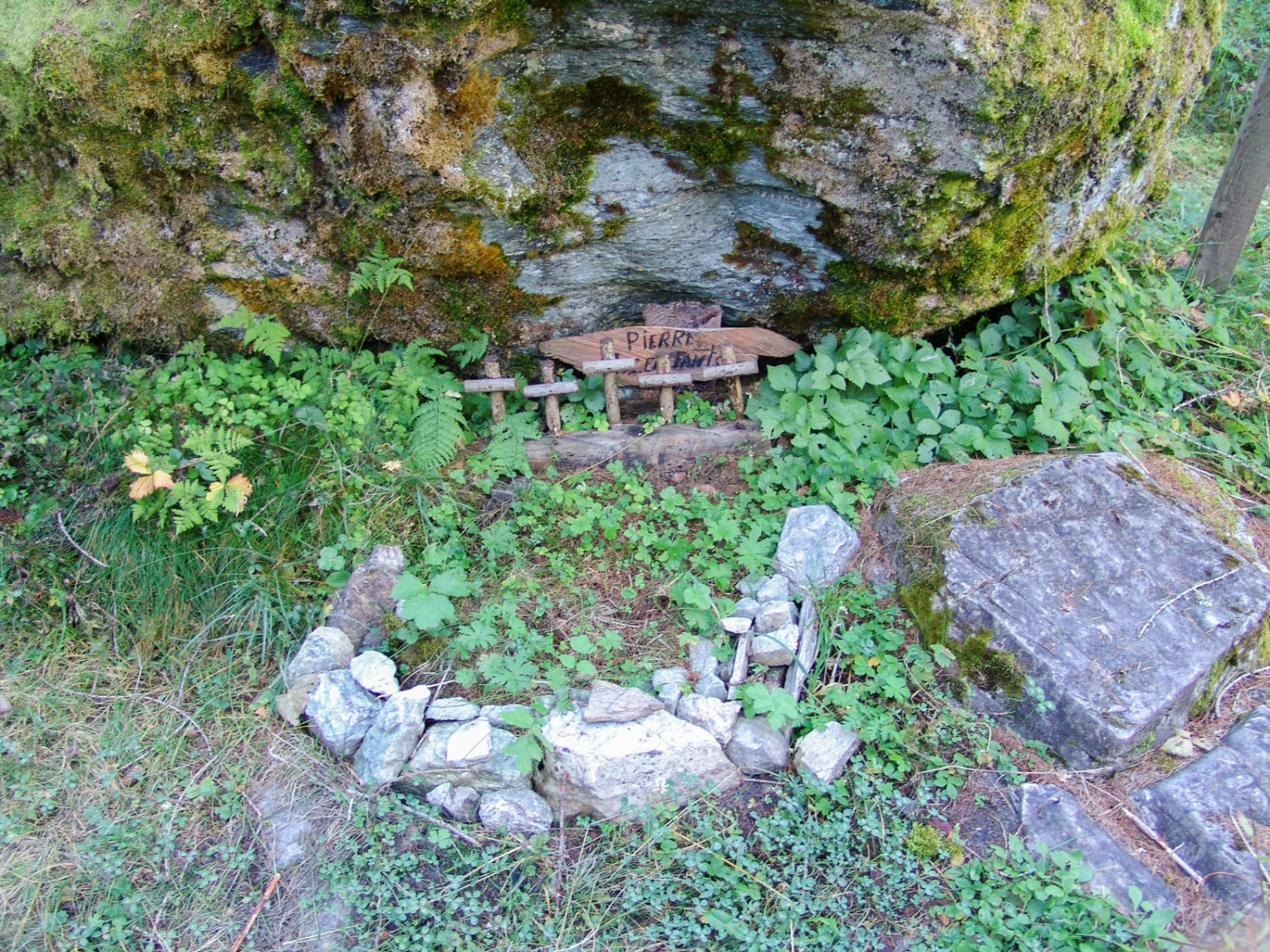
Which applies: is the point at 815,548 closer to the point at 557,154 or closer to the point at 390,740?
the point at 390,740

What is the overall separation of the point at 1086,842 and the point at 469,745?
224 cm

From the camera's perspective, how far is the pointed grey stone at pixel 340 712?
3.37m

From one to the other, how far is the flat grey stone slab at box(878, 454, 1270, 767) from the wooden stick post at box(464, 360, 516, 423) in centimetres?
197

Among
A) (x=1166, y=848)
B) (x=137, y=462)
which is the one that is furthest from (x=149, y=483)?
(x=1166, y=848)

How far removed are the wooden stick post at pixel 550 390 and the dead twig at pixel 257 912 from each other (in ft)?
7.74

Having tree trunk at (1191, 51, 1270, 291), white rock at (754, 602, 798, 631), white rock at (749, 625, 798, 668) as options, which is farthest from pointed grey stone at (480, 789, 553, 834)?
tree trunk at (1191, 51, 1270, 291)

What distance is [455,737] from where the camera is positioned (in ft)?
10.6

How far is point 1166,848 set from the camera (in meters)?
3.05

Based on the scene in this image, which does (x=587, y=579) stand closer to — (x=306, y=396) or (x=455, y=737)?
(x=455, y=737)

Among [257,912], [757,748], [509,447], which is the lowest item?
[257,912]

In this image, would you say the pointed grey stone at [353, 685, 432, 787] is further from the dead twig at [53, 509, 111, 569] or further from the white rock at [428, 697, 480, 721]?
the dead twig at [53, 509, 111, 569]

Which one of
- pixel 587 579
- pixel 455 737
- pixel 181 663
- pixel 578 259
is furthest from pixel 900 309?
pixel 181 663

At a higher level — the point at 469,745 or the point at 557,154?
the point at 557,154

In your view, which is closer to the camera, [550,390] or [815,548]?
[815,548]
